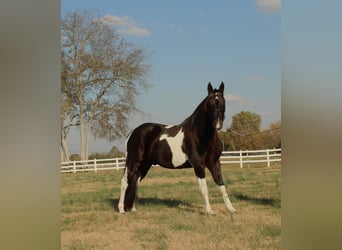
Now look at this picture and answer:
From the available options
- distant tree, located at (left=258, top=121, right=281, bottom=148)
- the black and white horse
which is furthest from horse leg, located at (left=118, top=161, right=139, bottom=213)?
distant tree, located at (left=258, top=121, right=281, bottom=148)

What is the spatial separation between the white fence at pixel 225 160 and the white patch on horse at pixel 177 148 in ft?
0.82

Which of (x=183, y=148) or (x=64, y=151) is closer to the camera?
(x=64, y=151)

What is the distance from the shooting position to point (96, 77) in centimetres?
292

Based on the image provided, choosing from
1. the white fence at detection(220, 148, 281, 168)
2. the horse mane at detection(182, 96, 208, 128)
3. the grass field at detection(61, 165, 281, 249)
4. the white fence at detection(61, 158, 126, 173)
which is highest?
the horse mane at detection(182, 96, 208, 128)

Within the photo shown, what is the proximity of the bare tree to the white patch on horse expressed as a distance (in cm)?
30

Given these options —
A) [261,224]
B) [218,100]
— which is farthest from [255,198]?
[218,100]

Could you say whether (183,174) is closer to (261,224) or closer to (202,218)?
(202,218)

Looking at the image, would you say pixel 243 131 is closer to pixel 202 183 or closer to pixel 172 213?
pixel 202 183

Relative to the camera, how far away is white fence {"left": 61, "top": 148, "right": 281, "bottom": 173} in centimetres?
283

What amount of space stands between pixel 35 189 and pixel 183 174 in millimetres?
913

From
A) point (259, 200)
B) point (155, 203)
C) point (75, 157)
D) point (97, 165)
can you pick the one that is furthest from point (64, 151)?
point (259, 200)

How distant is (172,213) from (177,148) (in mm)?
417

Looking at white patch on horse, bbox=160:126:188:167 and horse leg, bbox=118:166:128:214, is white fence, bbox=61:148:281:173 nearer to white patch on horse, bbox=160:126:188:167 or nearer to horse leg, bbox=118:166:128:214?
horse leg, bbox=118:166:128:214

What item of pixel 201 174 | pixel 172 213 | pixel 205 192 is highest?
pixel 201 174
